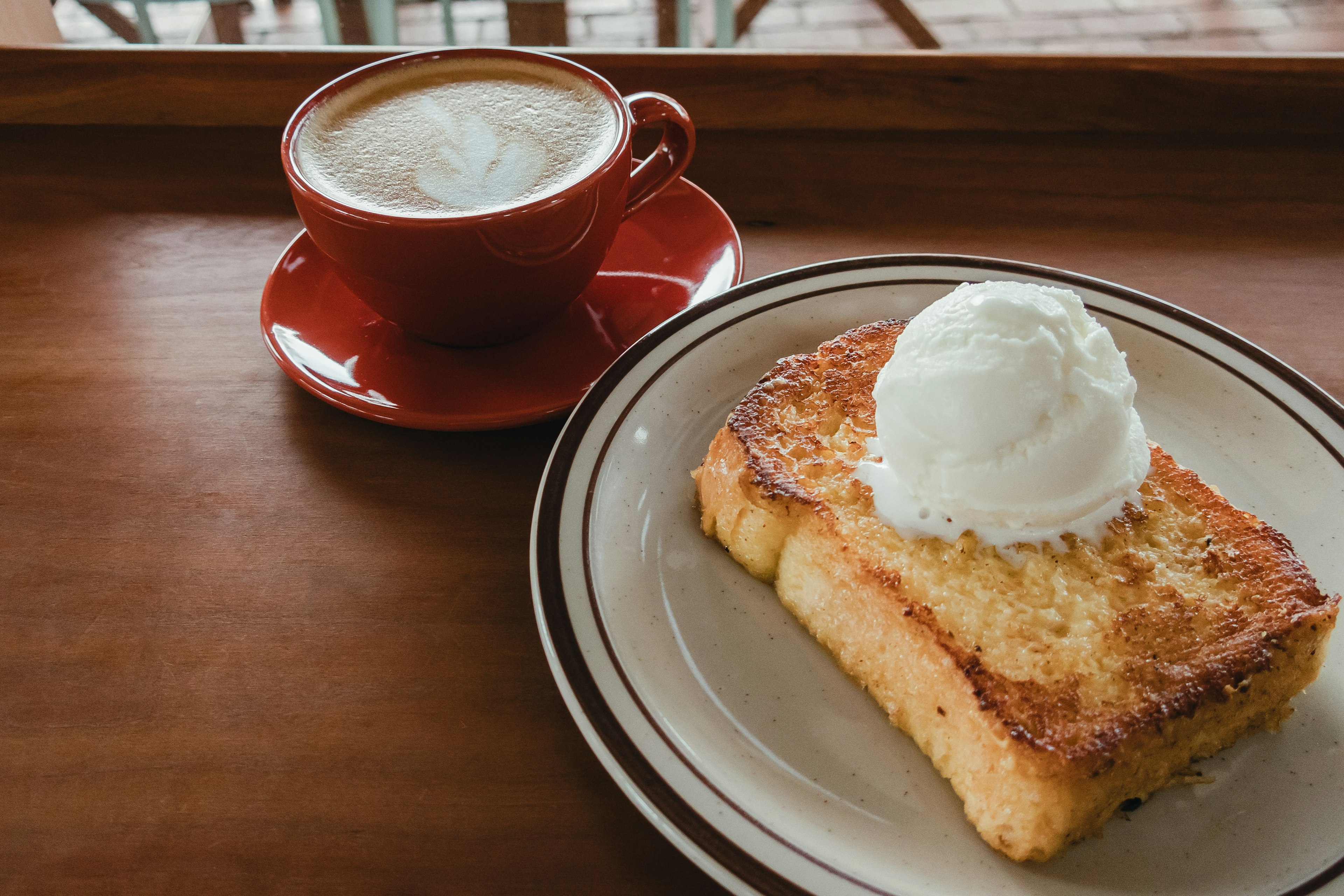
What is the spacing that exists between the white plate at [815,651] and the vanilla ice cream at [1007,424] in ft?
0.66

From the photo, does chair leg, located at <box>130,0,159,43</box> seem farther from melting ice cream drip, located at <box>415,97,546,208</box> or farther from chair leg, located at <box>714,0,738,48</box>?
melting ice cream drip, located at <box>415,97,546,208</box>

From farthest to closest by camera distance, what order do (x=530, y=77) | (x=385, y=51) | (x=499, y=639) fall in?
(x=385, y=51)
(x=530, y=77)
(x=499, y=639)

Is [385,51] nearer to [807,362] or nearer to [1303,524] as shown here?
[807,362]

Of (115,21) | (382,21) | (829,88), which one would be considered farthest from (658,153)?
(115,21)

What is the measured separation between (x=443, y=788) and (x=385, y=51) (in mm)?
1336

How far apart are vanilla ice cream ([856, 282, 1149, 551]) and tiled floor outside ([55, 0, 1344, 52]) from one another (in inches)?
111

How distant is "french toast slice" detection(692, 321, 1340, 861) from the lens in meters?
0.81

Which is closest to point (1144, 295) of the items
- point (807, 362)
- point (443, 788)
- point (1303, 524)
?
point (1303, 524)

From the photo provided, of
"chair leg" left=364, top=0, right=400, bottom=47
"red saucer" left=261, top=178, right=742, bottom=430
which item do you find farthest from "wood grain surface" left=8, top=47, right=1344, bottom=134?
"chair leg" left=364, top=0, right=400, bottom=47

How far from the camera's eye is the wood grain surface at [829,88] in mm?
1648

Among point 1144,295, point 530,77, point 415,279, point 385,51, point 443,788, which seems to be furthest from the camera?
point 385,51

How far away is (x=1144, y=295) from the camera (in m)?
1.25

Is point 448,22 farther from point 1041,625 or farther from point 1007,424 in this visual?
point 1041,625

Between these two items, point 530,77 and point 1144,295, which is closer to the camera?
point 1144,295
